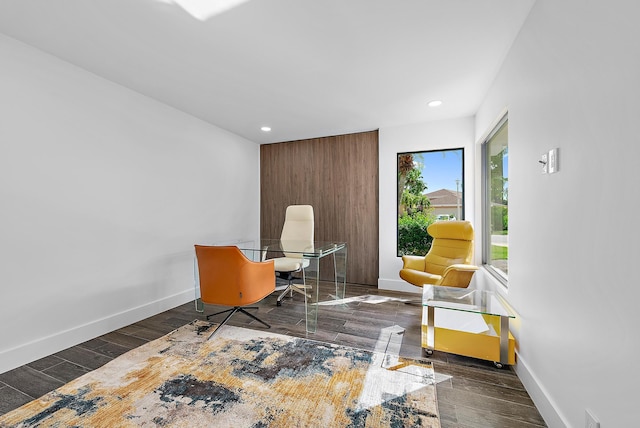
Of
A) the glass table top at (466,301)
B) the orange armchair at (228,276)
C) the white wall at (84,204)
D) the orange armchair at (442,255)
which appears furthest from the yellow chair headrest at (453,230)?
the white wall at (84,204)

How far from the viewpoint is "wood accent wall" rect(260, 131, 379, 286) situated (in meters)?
4.21

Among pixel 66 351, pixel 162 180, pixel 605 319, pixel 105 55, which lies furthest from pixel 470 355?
pixel 105 55

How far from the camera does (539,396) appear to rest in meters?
1.54

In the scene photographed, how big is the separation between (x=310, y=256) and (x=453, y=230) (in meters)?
1.86

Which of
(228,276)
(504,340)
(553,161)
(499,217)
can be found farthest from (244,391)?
(499,217)

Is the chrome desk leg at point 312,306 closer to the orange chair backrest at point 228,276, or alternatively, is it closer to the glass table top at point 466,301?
the orange chair backrest at point 228,276

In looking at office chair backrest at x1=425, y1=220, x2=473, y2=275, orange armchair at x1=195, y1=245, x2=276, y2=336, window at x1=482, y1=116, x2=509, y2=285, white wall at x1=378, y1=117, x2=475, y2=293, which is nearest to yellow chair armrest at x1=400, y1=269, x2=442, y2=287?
office chair backrest at x1=425, y1=220, x2=473, y2=275

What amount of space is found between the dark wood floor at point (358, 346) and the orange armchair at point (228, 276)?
50 centimetres

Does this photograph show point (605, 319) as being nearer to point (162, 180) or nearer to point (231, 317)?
point (231, 317)

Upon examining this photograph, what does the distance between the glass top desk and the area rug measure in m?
0.48

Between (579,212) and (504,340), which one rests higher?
(579,212)

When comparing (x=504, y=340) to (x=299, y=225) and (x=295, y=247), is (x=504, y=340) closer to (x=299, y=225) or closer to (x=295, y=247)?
(x=295, y=247)

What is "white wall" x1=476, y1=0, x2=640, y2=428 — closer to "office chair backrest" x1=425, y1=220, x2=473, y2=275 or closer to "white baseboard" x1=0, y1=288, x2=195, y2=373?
"office chair backrest" x1=425, y1=220, x2=473, y2=275

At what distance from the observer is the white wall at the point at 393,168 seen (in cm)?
375
